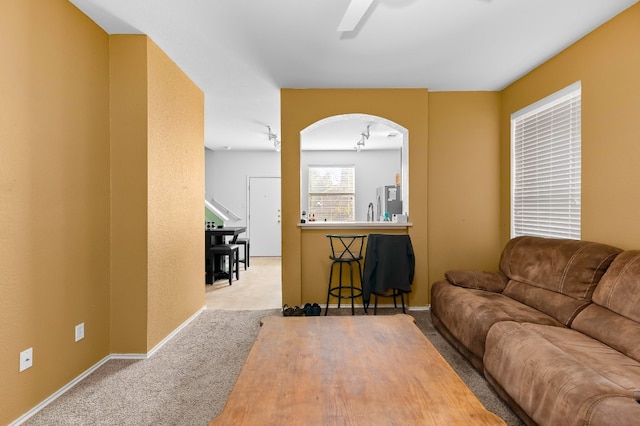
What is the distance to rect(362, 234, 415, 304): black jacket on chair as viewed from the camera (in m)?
3.51

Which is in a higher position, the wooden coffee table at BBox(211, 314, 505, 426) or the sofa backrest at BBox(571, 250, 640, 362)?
the sofa backrest at BBox(571, 250, 640, 362)

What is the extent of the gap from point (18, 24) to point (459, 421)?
2.87 meters

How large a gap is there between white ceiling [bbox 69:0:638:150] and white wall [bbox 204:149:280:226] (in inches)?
158

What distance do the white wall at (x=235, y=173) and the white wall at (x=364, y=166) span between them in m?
0.99

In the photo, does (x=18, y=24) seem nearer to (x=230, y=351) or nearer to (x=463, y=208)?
(x=230, y=351)

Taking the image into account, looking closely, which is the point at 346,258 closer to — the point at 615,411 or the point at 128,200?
the point at 128,200

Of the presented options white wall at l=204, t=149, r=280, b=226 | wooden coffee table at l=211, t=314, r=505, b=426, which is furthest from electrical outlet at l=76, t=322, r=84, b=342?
white wall at l=204, t=149, r=280, b=226

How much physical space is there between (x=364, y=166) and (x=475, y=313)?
5955mm

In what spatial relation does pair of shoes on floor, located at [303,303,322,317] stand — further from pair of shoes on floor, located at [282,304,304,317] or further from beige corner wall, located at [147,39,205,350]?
beige corner wall, located at [147,39,205,350]

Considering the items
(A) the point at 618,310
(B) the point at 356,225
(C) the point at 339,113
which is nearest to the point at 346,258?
(B) the point at 356,225

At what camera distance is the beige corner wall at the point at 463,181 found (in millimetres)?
4039

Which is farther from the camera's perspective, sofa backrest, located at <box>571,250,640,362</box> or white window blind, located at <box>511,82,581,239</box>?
white window blind, located at <box>511,82,581,239</box>

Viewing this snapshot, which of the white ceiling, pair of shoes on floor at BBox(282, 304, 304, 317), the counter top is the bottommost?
pair of shoes on floor at BBox(282, 304, 304, 317)

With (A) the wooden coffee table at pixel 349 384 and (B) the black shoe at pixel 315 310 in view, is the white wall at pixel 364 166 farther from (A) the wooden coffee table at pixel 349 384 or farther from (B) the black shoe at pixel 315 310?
(A) the wooden coffee table at pixel 349 384
